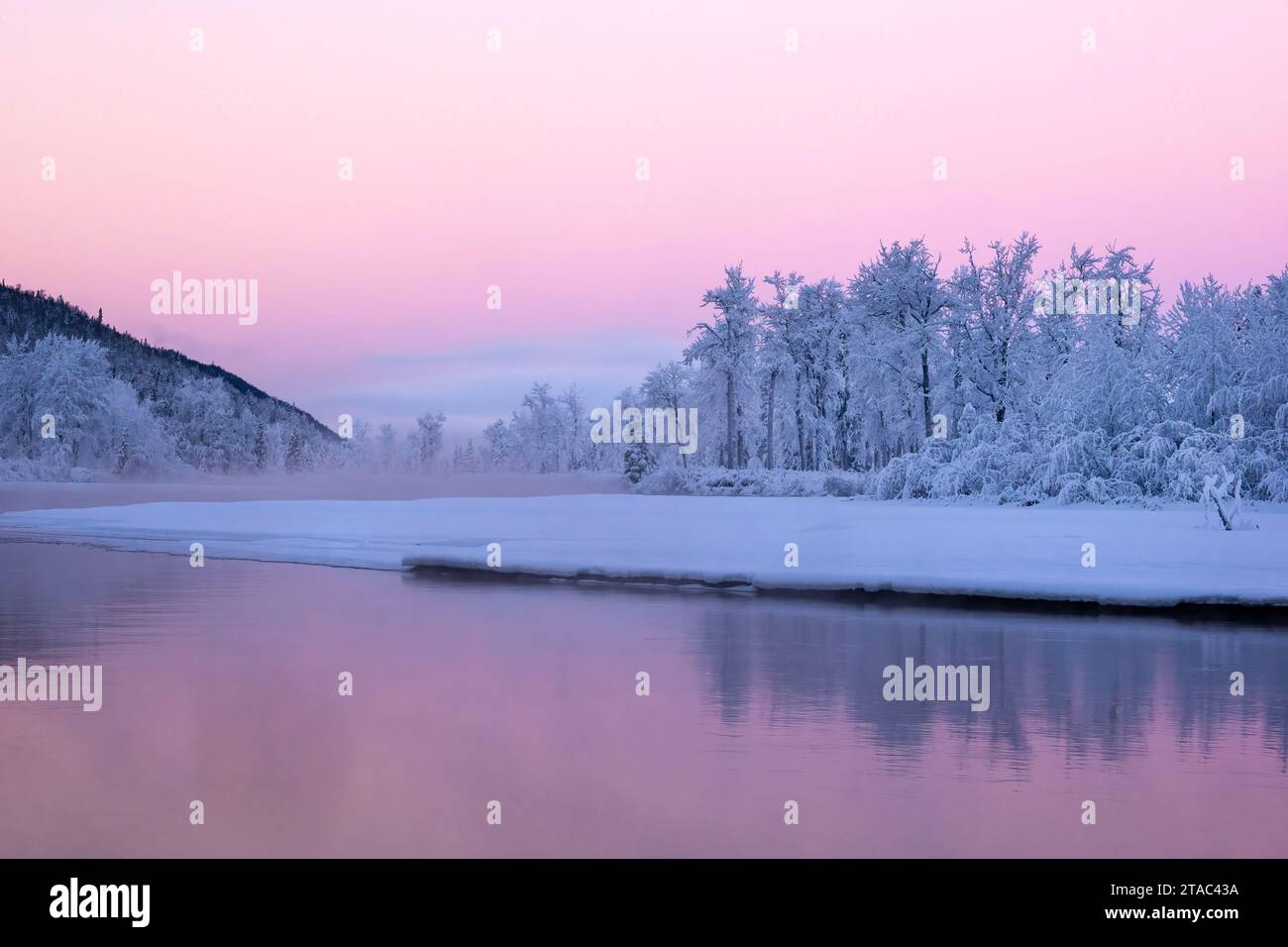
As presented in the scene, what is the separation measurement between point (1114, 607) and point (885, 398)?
2005 inches

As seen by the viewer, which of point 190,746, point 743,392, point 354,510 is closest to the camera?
point 190,746

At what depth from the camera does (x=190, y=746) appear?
12.8m

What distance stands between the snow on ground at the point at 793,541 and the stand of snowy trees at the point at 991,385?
321 cm

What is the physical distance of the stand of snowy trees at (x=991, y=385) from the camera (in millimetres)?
46250

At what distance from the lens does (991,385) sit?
206 feet
